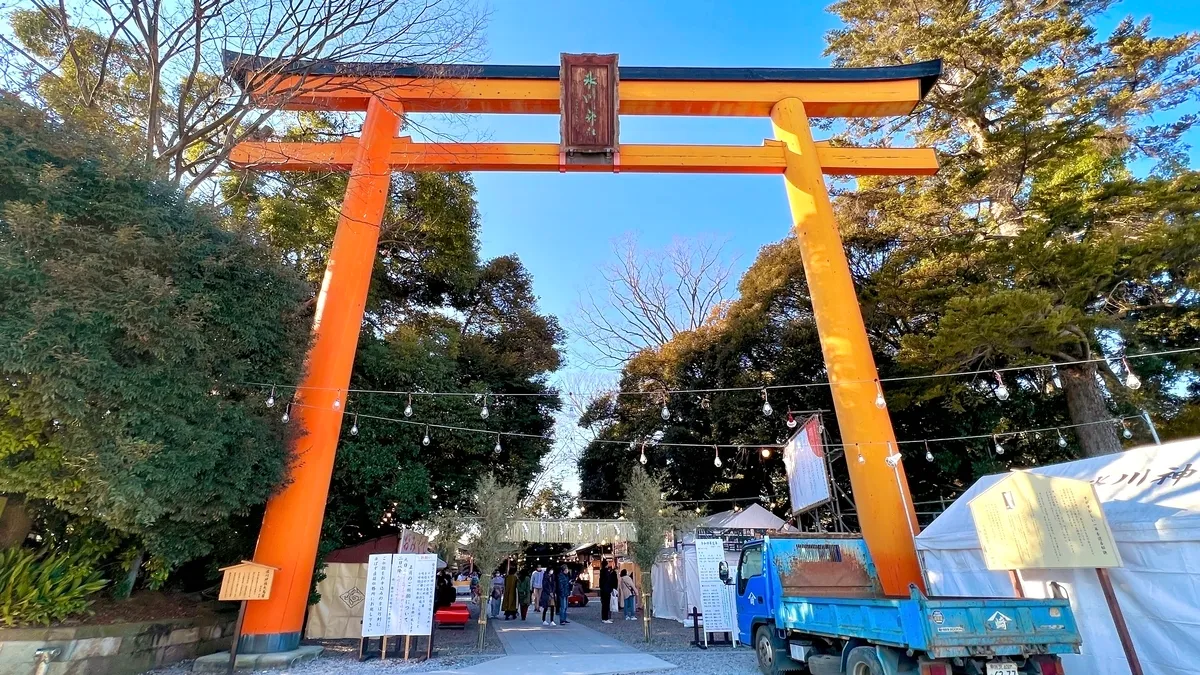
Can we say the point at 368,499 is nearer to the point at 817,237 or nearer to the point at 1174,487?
the point at 817,237

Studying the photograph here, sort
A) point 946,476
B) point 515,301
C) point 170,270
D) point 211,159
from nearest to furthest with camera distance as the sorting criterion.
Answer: point 170,270 < point 211,159 < point 946,476 < point 515,301

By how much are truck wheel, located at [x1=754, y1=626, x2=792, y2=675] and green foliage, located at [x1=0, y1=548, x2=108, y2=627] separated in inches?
334

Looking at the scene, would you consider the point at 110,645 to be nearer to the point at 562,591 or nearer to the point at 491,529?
the point at 491,529

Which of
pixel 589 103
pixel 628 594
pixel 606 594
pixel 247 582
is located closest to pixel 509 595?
pixel 606 594

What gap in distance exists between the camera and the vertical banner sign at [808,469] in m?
10.9

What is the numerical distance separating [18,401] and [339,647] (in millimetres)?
6992

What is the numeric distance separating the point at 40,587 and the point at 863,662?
8995 mm

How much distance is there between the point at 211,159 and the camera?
8.27 metres

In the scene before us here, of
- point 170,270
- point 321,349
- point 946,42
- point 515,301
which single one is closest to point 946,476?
point 946,42

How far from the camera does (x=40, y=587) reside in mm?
6539

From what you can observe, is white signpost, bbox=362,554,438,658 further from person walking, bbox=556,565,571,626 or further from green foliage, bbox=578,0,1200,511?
green foliage, bbox=578,0,1200,511

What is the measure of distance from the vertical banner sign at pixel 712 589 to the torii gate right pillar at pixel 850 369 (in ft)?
9.34

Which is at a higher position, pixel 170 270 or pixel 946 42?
pixel 946 42

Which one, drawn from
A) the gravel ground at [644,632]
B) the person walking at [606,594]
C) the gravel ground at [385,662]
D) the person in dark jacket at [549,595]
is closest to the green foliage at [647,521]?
the gravel ground at [644,632]
